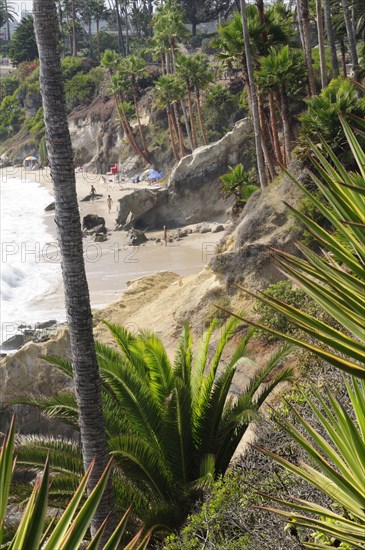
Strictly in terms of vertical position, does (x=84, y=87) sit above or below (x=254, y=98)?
above

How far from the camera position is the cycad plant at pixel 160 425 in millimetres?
7297

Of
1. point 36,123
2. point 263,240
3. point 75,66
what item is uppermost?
point 75,66

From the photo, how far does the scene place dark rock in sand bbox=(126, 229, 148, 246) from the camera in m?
31.5

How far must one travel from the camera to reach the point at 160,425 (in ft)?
25.4

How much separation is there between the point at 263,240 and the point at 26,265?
1790 cm

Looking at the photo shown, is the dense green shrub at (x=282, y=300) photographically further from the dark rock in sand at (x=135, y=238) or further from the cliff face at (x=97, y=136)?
the cliff face at (x=97, y=136)

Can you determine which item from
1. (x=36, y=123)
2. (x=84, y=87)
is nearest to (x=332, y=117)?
(x=84, y=87)

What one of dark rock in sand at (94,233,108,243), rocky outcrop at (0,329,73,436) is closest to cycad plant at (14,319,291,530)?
rocky outcrop at (0,329,73,436)

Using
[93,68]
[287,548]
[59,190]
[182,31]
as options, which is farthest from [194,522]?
[93,68]

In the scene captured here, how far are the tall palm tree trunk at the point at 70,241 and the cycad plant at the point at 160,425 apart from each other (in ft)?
2.53

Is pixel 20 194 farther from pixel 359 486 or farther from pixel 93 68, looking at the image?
pixel 359 486

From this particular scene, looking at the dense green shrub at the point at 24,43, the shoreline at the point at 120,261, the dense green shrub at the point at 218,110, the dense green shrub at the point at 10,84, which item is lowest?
the shoreline at the point at 120,261

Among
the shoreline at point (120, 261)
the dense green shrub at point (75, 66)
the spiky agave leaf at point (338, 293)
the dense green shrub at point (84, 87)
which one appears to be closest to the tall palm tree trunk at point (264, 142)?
the shoreline at point (120, 261)

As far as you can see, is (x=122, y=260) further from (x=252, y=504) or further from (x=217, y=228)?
(x=252, y=504)
